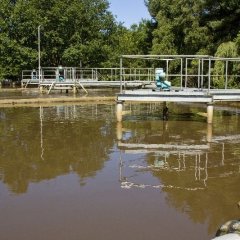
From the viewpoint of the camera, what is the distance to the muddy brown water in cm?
614

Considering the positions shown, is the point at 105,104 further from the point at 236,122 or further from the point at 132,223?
the point at 132,223

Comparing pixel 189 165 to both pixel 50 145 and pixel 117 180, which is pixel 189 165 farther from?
pixel 50 145

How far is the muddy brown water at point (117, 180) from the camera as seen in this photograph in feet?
20.1

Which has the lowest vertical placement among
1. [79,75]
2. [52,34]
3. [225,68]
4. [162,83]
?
[162,83]

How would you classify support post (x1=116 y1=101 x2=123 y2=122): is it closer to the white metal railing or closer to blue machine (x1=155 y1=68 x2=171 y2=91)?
blue machine (x1=155 y1=68 x2=171 y2=91)

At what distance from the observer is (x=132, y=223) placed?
20.4ft

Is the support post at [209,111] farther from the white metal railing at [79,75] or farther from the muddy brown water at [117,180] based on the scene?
the white metal railing at [79,75]

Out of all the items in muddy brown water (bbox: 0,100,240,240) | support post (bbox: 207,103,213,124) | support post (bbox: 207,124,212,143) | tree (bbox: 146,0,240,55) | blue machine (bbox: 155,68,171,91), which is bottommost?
muddy brown water (bbox: 0,100,240,240)

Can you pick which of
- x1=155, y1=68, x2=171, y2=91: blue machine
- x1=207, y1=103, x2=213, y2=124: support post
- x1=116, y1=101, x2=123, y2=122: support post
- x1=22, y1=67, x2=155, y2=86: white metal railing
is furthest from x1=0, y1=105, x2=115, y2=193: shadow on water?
x1=22, y1=67, x2=155, y2=86: white metal railing

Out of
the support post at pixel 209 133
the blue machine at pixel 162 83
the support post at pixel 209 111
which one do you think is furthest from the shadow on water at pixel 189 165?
the blue machine at pixel 162 83


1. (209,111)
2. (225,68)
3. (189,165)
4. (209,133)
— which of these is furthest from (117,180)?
(225,68)

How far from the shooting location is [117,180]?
332 inches

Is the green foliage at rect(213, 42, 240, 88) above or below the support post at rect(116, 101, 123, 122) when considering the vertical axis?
above

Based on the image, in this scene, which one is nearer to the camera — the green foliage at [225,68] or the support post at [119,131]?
the support post at [119,131]
